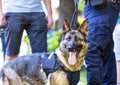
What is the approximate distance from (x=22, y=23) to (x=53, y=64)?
1.13 m

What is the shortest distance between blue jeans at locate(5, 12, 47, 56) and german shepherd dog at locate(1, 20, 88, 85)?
568 mm

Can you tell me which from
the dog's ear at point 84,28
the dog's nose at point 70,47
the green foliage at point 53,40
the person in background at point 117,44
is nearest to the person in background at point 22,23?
the dog's ear at point 84,28

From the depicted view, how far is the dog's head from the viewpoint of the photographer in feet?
22.0

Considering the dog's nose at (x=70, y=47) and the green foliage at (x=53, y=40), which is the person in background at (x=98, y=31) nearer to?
the dog's nose at (x=70, y=47)

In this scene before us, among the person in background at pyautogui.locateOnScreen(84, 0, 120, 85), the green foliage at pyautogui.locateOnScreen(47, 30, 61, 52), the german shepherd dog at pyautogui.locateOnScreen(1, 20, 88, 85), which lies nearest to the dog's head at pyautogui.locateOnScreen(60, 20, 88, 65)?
the german shepherd dog at pyautogui.locateOnScreen(1, 20, 88, 85)

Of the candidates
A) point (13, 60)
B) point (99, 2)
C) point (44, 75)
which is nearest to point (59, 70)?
point (44, 75)

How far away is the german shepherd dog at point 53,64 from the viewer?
21.9 feet

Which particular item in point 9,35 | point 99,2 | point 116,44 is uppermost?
point 99,2

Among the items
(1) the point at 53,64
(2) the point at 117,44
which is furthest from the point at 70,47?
(2) the point at 117,44

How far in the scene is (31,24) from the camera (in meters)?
7.58

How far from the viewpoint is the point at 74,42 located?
675 cm

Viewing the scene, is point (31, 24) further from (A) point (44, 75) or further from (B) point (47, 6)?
(A) point (44, 75)

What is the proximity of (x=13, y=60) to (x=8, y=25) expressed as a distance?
68 centimetres

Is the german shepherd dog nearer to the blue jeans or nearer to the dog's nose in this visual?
the dog's nose
